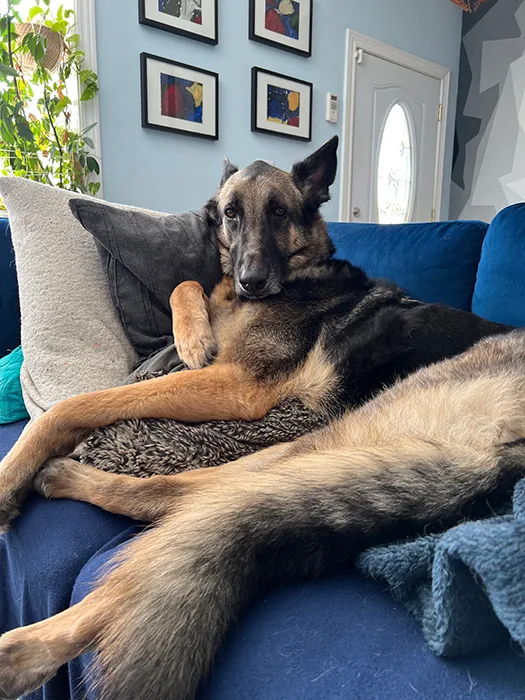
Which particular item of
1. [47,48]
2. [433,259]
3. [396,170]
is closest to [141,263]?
[433,259]

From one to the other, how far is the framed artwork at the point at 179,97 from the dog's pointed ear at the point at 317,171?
186 centimetres

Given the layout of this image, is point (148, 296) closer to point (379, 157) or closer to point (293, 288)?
point (293, 288)

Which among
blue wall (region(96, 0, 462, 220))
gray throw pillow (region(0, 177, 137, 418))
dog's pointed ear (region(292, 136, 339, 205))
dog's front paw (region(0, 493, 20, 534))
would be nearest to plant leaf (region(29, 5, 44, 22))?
blue wall (region(96, 0, 462, 220))

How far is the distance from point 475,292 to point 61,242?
1.48 m

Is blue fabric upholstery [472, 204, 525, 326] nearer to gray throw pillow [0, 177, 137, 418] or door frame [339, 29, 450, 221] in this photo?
gray throw pillow [0, 177, 137, 418]

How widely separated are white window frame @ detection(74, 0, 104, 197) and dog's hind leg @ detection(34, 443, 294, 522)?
2512 mm

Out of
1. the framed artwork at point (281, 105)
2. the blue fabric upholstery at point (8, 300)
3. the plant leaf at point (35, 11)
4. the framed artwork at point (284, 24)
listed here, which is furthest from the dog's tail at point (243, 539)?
the framed artwork at point (284, 24)

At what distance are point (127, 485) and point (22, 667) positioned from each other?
0.40 m

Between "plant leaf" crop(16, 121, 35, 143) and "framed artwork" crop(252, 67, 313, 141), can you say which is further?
"framed artwork" crop(252, 67, 313, 141)

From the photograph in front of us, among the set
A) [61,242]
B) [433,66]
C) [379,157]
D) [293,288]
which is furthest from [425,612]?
[433,66]

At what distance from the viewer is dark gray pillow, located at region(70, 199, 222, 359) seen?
1605 mm

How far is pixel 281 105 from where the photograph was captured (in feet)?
12.6

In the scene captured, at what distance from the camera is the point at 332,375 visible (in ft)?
4.50

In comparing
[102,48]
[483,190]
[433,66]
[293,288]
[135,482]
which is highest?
[433,66]
